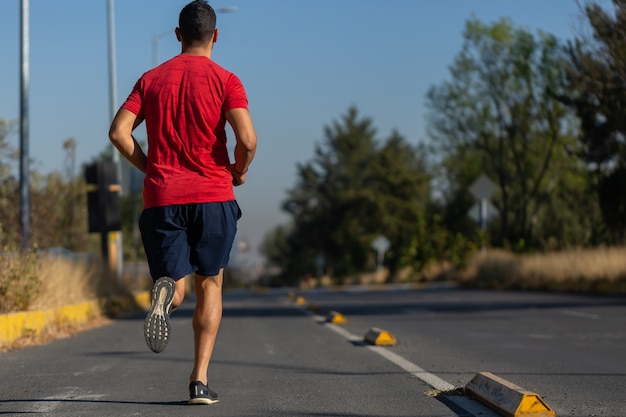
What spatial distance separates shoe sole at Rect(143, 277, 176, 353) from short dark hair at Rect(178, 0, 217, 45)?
4.72 feet

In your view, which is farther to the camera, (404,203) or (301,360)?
(404,203)

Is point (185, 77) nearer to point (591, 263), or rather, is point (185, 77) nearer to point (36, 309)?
point (36, 309)

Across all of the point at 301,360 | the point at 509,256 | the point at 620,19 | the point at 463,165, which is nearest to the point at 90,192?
the point at 620,19

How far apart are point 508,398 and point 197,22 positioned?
106 inches

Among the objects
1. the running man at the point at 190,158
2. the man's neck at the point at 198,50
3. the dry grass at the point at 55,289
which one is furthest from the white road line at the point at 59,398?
the dry grass at the point at 55,289

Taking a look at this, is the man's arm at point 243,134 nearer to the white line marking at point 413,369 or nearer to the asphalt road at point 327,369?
the asphalt road at point 327,369

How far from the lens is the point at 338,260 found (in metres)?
90.3

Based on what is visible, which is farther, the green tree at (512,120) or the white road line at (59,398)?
the green tree at (512,120)

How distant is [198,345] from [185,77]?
1.52 m

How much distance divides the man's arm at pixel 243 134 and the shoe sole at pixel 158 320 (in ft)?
2.78

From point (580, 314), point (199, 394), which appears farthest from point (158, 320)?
point (580, 314)

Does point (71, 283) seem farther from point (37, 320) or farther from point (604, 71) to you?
point (604, 71)

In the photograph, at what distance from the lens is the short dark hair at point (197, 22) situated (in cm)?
560

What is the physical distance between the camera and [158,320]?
5.16 meters
